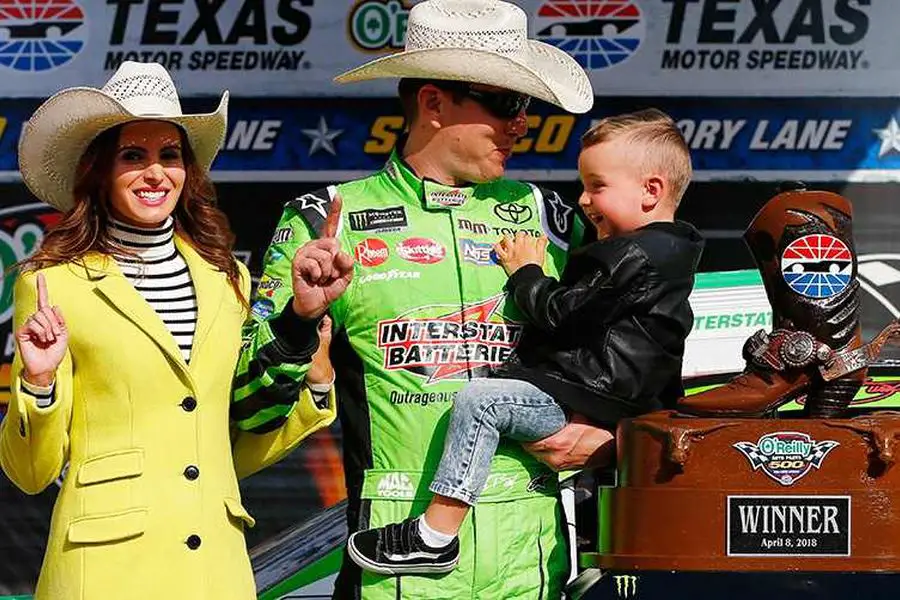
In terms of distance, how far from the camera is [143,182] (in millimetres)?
3457

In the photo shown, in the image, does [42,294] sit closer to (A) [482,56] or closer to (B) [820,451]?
(A) [482,56]

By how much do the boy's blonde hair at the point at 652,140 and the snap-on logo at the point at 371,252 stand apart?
46 centimetres

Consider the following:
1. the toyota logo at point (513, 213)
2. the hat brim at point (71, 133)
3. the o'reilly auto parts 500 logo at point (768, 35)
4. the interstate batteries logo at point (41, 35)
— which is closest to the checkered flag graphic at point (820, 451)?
the toyota logo at point (513, 213)

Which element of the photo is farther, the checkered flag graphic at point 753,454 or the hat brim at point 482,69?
the hat brim at point 482,69

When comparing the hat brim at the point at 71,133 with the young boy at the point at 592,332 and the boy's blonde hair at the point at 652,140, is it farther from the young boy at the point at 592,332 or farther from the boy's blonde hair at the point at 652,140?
the boy's blonde hair at the point at 652,140

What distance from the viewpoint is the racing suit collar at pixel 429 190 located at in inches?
143

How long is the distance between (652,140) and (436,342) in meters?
0.58

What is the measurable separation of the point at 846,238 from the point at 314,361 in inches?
41.0

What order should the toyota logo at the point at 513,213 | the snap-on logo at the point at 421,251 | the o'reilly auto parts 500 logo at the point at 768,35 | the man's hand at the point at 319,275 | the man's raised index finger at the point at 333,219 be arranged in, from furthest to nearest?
the o'reilly auto parts 500 logo at the point at 768,35, the toyota logo at the point at 513,213, the snap-on logo at the point at 421,251, the man's raised index finger at the point at 333,219, the man's hand at the point at 319,275

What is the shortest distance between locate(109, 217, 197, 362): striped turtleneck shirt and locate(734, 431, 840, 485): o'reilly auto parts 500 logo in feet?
3.61

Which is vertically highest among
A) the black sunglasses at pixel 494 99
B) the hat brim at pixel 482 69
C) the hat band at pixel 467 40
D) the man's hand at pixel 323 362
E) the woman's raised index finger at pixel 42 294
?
the hat band at pixel 467 40

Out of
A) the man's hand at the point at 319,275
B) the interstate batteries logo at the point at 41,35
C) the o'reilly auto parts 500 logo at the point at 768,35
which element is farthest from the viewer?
the interstate batteries logo at the point at 41,35

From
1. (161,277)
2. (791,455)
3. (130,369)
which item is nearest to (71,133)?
(161,277)

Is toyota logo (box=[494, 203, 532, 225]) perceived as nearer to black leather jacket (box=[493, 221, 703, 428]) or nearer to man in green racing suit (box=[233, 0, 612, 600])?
man in green racing suit (box=[233, 0, 612, 600])
